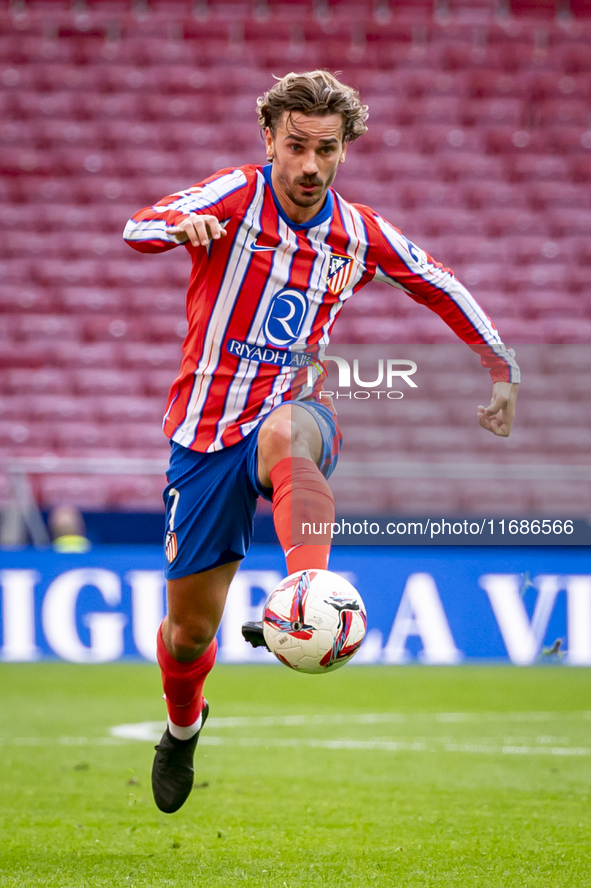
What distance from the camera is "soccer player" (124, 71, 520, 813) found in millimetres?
2926

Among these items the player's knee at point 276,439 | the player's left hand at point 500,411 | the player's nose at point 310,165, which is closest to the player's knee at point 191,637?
the player's knee at point 276,439

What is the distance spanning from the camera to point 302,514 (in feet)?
8.66

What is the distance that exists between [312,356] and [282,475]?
1.85 ft

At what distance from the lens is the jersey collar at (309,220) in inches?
123

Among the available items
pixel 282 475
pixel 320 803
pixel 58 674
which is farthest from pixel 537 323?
pixel 282 475

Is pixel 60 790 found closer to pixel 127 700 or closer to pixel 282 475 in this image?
pixel 282 475

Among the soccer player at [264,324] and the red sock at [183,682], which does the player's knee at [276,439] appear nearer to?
the soccer player at [264,324]

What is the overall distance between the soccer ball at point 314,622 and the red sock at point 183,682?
97cm

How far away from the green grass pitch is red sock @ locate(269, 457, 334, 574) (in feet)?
2.69

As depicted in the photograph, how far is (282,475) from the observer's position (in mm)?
2740

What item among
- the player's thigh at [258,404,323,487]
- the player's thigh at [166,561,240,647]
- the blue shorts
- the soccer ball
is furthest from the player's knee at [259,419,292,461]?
the player's thigh at [166,561,240,647]


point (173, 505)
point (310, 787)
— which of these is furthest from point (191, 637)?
point (310, 787)

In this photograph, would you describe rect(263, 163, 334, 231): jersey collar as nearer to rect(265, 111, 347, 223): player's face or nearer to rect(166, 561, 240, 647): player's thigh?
rect(265, 111, 347, 223): player's face

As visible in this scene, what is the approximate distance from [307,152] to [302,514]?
100cm
